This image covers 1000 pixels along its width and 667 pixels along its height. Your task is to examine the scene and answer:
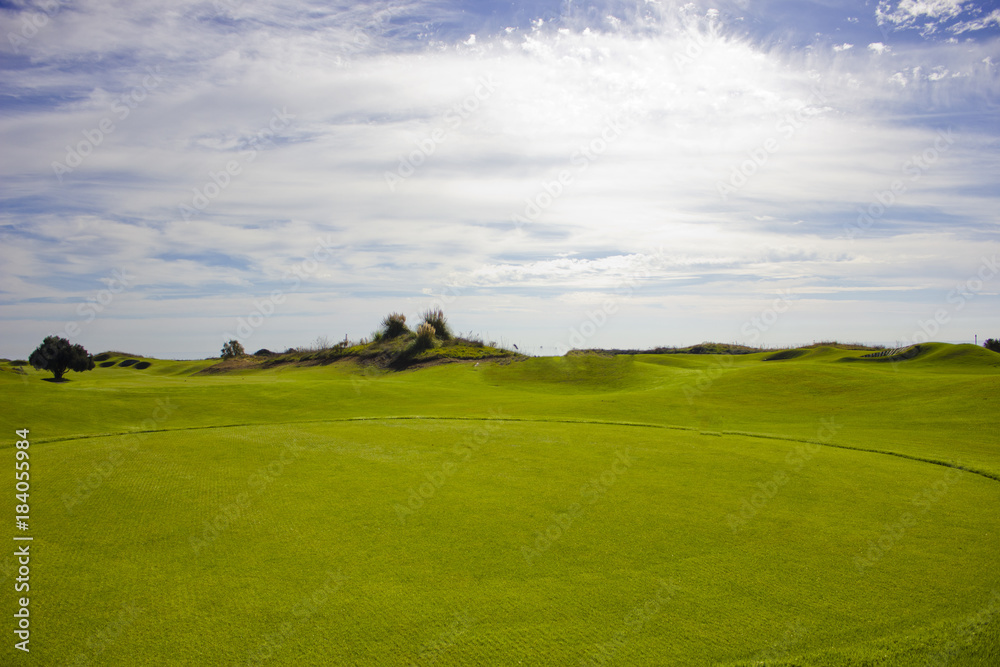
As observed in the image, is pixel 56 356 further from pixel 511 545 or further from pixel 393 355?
pixel 511 545

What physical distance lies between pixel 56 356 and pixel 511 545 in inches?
1352

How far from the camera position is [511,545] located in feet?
25.8

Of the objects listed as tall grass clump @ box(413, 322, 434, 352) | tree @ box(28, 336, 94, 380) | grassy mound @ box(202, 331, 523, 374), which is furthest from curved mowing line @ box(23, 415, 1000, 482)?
tall grass clump @ box(413, 322, 434, 352)

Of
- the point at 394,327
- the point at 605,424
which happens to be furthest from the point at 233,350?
the point at 605,424

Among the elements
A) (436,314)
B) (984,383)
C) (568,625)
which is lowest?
Result: (568,625)

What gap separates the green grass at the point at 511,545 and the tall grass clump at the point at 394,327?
129 ft

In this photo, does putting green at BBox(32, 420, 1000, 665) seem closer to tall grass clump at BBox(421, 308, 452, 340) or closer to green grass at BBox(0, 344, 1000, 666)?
green grass at BBox(0, 344, 1000, 666)

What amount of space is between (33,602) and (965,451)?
19615mm

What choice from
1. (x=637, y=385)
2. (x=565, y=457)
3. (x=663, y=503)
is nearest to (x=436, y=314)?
(x=637, y=385)

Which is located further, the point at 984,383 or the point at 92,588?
the point at 984,383

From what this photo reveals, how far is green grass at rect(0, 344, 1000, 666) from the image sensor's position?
220 inches

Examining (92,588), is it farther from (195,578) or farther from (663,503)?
(663,503)

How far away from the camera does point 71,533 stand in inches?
319

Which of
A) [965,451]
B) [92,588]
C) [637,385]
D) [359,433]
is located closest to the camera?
[92,588]
